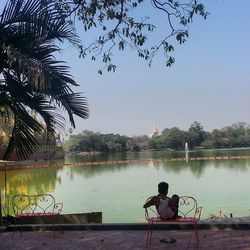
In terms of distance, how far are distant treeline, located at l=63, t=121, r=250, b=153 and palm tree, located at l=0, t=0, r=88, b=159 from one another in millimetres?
107324

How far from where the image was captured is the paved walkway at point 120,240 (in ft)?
21.0

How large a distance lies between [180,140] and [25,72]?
10942 cm

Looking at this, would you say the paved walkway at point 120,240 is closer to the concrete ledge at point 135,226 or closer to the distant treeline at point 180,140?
the concrete ledge at point 135,226

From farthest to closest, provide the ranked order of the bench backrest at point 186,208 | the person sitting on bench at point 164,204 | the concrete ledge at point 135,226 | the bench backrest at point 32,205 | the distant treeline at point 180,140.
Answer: the distant treeline at point 180,140 < the bench backrest at point 32,205 < the concrete ledge at point 135,226 < the bench backrest at point 186,208 < the person sitting on bench at point 164,204

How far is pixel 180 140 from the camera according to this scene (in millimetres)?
114875

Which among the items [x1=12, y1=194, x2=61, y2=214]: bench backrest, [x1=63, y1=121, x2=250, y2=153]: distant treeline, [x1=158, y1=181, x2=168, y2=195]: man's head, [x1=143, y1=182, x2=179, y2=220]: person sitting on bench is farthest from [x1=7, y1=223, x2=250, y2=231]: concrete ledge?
[x1=63, y1=121, x2=250, y2=153]: distant treeline

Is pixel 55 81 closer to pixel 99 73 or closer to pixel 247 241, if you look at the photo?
pixel 99 73

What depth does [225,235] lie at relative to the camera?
22.6 ft

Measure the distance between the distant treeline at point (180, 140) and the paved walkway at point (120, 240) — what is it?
10703 centimetres

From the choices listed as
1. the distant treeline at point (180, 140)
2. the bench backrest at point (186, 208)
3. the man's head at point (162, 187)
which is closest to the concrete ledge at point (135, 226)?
the bench backrest at point (186, 208)

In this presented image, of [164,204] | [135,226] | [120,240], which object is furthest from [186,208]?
[164,204]

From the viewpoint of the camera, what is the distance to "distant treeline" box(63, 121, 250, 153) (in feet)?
378

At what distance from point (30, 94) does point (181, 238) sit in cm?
302

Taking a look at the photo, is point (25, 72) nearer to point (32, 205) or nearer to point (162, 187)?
point (162, 187)
